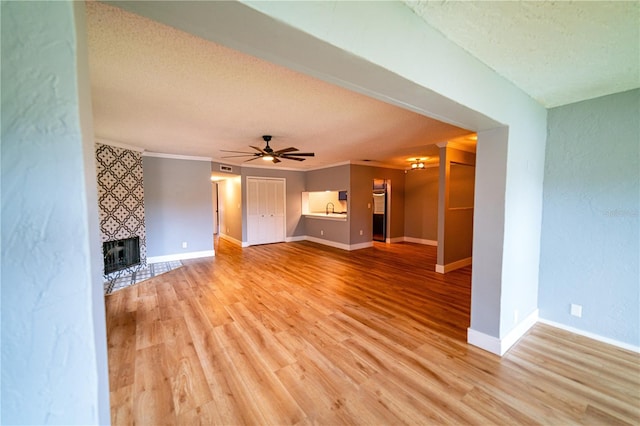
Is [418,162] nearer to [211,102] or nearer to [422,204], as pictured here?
[422,204]

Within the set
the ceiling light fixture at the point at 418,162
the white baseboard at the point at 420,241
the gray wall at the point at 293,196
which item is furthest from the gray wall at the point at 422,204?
the gray wall at the point at 293,196

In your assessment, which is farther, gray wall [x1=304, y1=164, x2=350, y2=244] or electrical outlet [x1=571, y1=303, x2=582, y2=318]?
gray wall [x1=304, y1=164, x2=350, y2=244]

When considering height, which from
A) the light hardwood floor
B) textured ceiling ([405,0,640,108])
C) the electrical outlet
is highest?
textured ceiling ([405,0,640,108])

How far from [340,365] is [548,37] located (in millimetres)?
2662

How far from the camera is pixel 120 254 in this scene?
15.1ft

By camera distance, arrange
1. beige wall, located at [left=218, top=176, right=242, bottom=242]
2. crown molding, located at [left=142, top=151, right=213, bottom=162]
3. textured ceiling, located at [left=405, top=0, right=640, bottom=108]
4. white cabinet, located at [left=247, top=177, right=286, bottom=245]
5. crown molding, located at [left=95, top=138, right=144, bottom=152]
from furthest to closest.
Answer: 1. beige wall, located at [left=218, top=176, right=242, bottom=242]
2. white cabinet, located at [left=247, top=177, right=286, bottom=245]
3. crown molding, located at [left=142, top=151, right=213, bottom=162]
4. crown molding, located at [left=95, top=138, right=144, bottom=152]
5. textured ceiling, located at [left=405, top=0, right=640, bottom=108]

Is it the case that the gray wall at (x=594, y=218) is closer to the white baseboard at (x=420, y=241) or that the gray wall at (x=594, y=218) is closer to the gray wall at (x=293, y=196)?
the white baseboard at (x=420, y=241)

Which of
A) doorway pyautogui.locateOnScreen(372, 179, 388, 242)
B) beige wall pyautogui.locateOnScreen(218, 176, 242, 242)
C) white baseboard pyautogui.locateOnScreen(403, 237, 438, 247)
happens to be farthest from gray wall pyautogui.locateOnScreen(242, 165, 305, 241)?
white baseboard pyautogui.locateOnScreen(403, 237, 438, 247)

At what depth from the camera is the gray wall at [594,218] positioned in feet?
7.19

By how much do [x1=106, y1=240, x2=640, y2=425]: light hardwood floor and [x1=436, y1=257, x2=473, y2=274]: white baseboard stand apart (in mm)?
Result: 1155

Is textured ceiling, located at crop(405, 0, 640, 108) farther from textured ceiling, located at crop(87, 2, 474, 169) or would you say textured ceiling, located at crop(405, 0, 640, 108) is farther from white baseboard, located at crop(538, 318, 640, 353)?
white baseboard, located at crop(538, 318, 640, 353)

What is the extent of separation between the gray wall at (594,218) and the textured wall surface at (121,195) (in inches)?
248

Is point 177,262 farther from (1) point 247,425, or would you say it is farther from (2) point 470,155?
(2) point 470,155

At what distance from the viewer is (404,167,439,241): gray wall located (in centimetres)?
727
